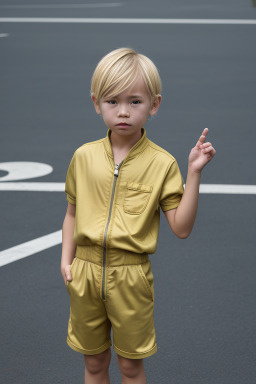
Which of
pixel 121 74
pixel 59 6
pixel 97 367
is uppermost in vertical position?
pixel 121 74

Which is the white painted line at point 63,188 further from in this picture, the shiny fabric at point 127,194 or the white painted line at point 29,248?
the shiny fabric at point 127,194

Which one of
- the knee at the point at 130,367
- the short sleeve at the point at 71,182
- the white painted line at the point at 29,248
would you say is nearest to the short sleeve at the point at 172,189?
the short sleeve at the point at 71,182

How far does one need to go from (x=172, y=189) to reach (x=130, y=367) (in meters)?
0.80

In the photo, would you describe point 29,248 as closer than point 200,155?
No

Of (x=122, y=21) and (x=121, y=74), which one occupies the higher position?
(x=121, y=74)

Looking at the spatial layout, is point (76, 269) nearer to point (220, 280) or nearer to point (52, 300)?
point (52, 300)

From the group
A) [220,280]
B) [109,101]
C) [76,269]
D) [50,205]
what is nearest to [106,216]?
[76,269]

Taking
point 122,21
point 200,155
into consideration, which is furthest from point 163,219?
point 122,21

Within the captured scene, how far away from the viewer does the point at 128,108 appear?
2.85 meters

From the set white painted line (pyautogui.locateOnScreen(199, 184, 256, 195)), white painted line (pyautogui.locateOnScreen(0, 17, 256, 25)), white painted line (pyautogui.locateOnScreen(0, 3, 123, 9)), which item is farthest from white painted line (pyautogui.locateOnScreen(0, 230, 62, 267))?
white painted line (pyautogui.locateOnScreen(0, 3, 123, 9))

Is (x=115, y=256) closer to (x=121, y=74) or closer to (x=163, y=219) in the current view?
(x=121, y=74)

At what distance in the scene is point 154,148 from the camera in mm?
2994

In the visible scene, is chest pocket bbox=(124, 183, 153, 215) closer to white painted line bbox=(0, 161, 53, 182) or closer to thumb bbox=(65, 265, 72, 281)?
thumb bbox=(65, 265, 72, 281)

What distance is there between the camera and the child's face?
283 centimetres
